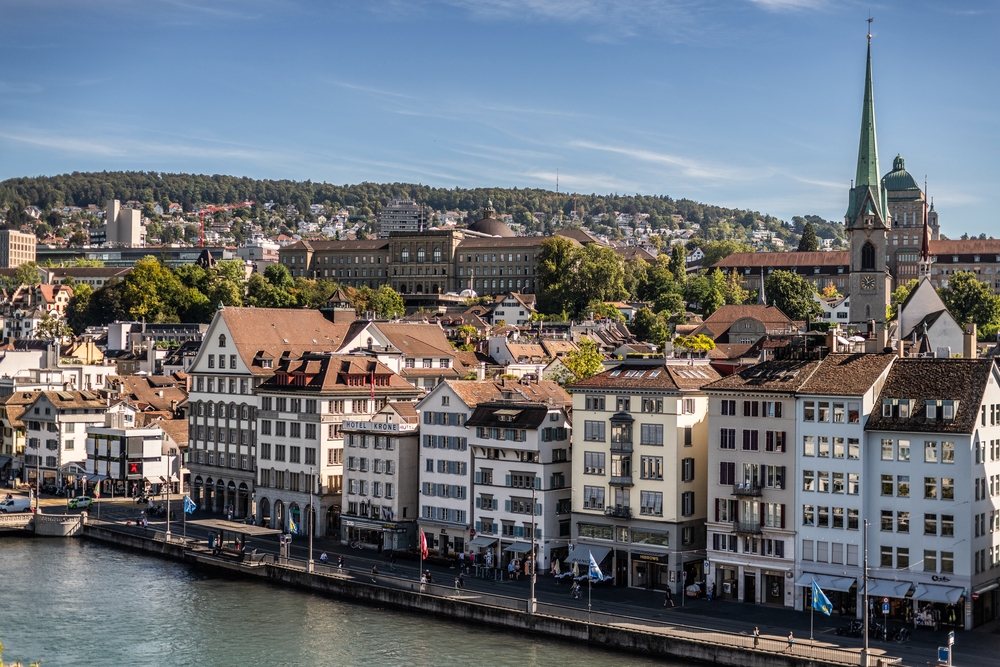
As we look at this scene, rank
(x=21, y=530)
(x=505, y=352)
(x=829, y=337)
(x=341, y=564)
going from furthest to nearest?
(x=505, y=352) < (x=21, y=530) < (x=341, y=564) < (x=829, y=337)

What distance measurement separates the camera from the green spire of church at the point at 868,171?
147625mm

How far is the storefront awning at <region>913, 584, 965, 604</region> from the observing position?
59.7 meters

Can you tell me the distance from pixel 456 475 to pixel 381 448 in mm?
6727

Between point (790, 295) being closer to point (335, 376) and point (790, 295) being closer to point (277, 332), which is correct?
point (277, 332)

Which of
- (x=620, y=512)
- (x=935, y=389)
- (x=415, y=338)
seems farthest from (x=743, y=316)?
(x=935, y=389)

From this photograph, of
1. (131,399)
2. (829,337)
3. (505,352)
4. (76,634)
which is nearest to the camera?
(76,634)

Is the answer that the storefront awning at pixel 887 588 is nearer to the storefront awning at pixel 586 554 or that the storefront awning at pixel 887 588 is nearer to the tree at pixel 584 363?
the storefront awning at pixel 586 554

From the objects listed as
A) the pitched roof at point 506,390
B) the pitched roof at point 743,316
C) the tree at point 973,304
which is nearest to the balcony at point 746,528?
the pitched roof at point 506,390

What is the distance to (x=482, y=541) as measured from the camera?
258 ft

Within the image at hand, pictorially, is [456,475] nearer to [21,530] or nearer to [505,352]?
[21,530]

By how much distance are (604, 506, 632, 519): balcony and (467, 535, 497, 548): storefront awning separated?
8.25m

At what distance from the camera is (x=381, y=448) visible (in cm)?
8606

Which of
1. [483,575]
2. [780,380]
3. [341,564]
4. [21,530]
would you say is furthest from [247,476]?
[780,380]

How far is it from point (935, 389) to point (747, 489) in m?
10.7
